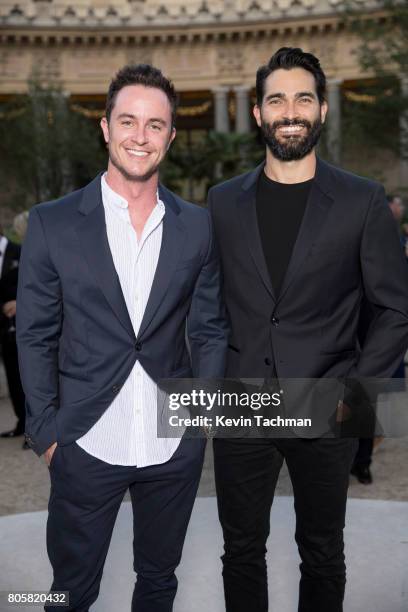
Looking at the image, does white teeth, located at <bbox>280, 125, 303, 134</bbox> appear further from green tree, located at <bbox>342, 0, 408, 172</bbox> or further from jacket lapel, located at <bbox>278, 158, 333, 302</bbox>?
green tree, located at <bbox>342, 0, 408, 172</bbox>

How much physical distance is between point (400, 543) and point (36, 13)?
37.6 meters

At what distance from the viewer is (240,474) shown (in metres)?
2.97

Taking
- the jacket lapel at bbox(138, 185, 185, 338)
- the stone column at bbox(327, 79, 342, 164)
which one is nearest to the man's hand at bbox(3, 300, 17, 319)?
the jacket lapel at bbox(138, 185, 185, 338)

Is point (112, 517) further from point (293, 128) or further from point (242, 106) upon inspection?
point (242, 106)

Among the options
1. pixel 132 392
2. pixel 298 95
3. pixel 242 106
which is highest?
pixel 242 106

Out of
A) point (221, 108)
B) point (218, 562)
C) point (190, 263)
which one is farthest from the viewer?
point (221, 108)

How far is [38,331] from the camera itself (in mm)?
2729

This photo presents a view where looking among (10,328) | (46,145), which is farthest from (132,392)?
(46,145)

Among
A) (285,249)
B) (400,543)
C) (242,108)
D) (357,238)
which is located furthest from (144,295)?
(242,108)

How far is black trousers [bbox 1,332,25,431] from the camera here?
311 inches

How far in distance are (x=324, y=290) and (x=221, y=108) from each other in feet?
119

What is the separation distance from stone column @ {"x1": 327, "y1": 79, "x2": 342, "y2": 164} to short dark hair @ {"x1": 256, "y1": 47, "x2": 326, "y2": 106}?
24303 mm

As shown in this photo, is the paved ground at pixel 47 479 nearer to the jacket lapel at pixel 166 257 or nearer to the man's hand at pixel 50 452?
the man's hand at pixel 50 452

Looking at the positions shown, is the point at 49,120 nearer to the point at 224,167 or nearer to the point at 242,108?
the point at 224,167
